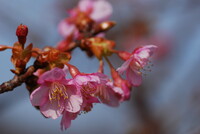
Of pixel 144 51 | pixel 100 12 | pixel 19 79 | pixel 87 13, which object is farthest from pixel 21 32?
pixel 100 12

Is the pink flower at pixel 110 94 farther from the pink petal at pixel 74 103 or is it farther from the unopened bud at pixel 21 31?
the unopened bud at pixel 21 31

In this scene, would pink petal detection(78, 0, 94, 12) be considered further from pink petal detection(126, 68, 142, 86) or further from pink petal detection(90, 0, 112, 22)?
pink petal detection(126, 68, 142, 86)

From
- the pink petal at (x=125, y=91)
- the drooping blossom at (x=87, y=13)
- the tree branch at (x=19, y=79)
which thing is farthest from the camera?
the drooping blossom at (x=87, y=13)

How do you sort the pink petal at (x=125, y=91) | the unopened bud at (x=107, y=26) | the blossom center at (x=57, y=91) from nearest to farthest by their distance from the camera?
the blossom center at (x=57, y=91)
the pink petal at (x=125, y=91)
the unopened bud at (x=107, y=26)

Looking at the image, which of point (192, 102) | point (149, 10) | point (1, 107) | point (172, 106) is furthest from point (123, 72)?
point (149, 10)

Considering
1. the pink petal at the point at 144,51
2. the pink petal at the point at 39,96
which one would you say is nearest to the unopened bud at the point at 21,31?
the pink petal at the point at 39,96

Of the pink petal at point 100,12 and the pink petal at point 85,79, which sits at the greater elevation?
the pink petal at point 100,12

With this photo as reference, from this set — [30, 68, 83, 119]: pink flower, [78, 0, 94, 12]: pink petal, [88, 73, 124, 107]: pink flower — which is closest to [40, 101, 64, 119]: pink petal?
[30, 68, 83, 119]: pink flower
